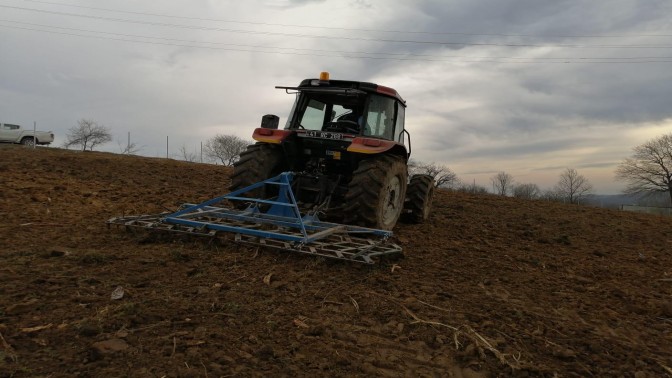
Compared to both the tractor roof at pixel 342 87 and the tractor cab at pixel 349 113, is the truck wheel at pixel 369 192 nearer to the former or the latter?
the tractor cab at pixel 349 113

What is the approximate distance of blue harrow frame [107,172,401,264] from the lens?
420 centimetres

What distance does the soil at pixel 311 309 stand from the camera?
2365 mm

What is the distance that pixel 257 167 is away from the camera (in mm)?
5918

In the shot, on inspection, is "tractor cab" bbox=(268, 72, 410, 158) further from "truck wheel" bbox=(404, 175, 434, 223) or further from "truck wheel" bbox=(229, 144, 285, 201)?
"truck wheel" bbox=(404, 175, 434, 223)

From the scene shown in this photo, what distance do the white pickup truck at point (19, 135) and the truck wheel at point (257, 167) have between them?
18.3 meters

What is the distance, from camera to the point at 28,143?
65.5ft

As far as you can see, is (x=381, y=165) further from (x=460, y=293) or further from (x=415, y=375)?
(x=415, y=375)

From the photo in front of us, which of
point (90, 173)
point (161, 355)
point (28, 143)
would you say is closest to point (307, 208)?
point (161, 355)

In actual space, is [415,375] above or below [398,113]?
below

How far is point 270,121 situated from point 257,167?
35.6 inches

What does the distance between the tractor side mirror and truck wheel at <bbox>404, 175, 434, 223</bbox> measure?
256 centimetres

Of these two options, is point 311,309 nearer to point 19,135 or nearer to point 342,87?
point 342,87

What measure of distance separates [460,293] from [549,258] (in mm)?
2471

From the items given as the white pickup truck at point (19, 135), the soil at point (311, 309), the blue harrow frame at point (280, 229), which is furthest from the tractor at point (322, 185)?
the white pickup truck at point (19, 135)
